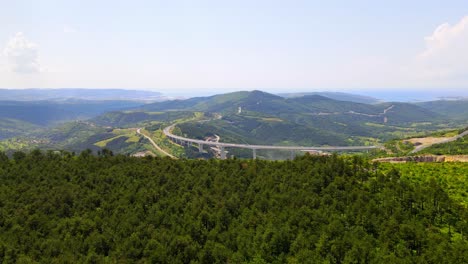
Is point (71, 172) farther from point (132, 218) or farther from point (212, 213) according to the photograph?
point (212, 213)

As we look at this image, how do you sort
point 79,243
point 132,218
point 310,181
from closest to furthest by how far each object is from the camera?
point 79,243 → point 132,218 → point 310,181

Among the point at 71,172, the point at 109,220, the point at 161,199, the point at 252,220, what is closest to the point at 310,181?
the point at 252,220

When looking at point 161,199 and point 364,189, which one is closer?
point 364,189

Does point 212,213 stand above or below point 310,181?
below

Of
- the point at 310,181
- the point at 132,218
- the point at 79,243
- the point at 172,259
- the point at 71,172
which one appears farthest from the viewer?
the point at 71,172

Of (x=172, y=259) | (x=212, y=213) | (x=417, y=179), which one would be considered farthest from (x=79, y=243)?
(x=417, y=179)

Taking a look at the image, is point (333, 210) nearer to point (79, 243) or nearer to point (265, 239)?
point (265, 239)
